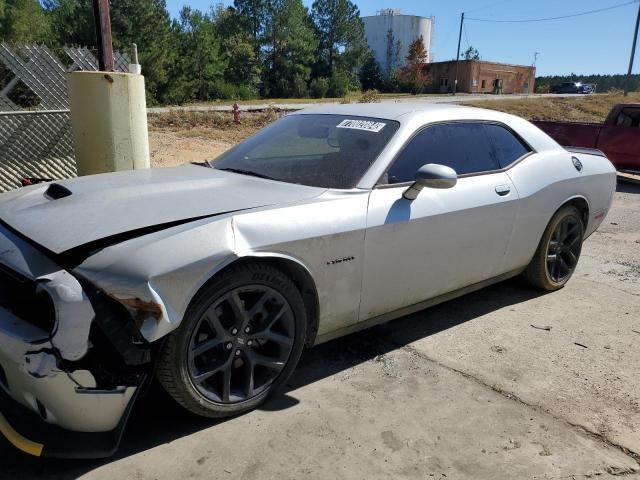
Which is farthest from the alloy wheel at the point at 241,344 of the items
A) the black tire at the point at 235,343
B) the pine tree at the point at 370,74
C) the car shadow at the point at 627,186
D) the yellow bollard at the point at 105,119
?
the pine tree at the point at 370,74

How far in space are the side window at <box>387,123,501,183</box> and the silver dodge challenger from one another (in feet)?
0.04

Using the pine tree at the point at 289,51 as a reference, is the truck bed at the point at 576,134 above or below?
below

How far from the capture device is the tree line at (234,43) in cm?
3762

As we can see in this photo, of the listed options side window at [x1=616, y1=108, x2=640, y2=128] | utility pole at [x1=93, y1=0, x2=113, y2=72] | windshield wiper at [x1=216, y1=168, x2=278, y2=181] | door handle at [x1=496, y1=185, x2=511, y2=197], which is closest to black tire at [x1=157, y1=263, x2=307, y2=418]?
windshield wiper at [x1=216, y1=168, x2=278, y2=181]

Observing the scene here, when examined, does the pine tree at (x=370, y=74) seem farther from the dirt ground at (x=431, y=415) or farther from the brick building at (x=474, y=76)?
the dirt ground at (x=431, y=415)

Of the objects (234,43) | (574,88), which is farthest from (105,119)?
(574,88)

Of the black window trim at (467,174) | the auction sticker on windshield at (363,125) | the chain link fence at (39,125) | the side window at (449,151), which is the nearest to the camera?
the black window trim at (467,174)

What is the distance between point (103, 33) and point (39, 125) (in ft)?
5.14

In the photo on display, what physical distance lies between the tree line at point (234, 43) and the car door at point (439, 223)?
36467mm

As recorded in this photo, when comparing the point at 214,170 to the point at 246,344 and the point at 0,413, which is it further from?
the point at 0,413

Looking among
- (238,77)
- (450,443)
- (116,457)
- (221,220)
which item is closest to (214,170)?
(221,220)

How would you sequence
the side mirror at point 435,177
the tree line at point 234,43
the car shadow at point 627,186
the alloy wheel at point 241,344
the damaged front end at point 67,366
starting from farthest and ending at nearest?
the tree line at point 234,43, the car shadow at point 627,186, the side mirror at point 435,177, the alloy wheel at point 241,344, the damaged front end at point 67,366

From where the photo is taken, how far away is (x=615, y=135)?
1052 centimetres

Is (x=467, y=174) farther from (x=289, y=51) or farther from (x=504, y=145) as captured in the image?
(x=289, y=51)
